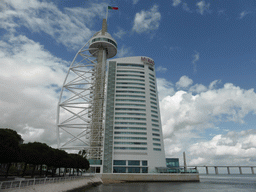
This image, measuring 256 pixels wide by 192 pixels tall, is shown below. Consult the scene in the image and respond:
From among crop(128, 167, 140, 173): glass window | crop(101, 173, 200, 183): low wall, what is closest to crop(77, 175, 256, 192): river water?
crop(101, 173, 200, 183): low wall

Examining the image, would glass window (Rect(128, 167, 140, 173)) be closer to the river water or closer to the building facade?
the building facade

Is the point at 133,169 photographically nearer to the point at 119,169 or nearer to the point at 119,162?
the point at 119,169

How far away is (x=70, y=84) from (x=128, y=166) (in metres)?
51.3

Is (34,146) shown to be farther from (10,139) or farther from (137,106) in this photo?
(137,106)

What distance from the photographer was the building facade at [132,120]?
96.2 m

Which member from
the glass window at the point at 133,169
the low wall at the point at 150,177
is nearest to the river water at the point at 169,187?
the low wall at the point at 150,177

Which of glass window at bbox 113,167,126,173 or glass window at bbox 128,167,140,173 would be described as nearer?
glass window at bbox 113,167,126,173

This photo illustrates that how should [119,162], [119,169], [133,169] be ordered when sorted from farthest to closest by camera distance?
[119,162]
[133,169]
[119,169]

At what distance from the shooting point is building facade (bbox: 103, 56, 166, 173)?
9619 cm

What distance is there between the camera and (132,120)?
343 feet

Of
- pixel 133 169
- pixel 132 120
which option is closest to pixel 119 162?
pixel 133 169

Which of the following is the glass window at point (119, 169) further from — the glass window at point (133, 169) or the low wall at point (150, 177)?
the low wall at point (150, 177)

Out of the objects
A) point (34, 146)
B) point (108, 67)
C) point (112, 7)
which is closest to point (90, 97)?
point (108, 67)

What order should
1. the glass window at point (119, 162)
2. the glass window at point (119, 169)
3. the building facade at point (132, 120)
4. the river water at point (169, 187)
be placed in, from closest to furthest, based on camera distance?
the river water at point (169, 187) → the glass window at point (119, 169) → the glass window at point (119, 162) → the building facade at point (132, 120)
